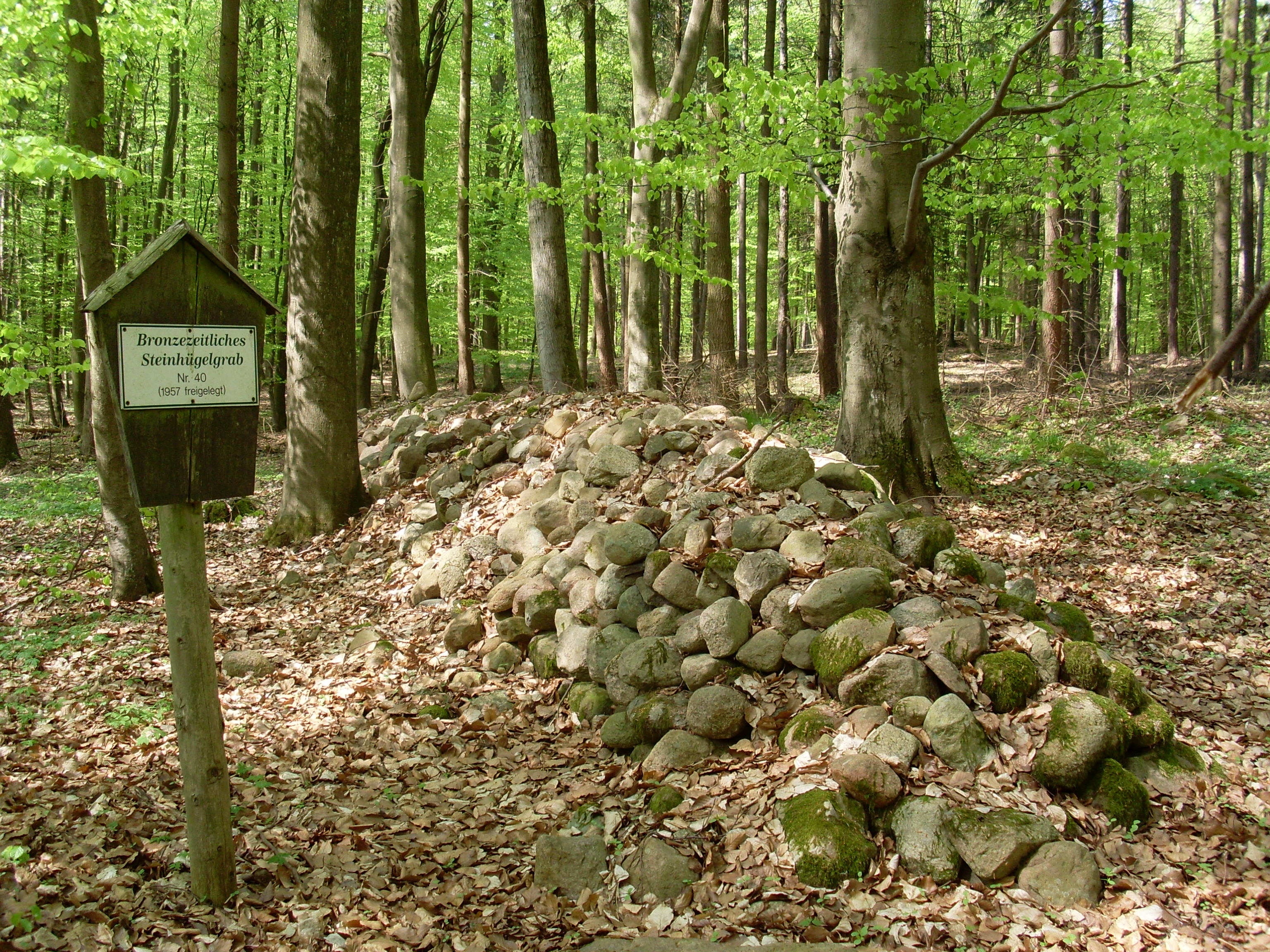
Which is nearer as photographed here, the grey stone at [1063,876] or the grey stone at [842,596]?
the grey stone at [1063,876]

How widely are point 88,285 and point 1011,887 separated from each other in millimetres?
7355

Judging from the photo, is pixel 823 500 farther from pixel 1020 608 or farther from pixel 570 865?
pixel 570 865

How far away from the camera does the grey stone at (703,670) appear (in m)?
4.39

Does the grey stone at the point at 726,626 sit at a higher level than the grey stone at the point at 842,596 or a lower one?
lower

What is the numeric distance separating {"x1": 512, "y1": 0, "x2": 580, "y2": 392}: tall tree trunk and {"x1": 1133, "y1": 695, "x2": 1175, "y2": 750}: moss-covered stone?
7.36 m

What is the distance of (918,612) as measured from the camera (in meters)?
4.30

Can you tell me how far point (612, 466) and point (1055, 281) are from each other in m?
8.33

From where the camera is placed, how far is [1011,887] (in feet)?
10.3

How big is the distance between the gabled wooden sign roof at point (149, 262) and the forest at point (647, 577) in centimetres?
2

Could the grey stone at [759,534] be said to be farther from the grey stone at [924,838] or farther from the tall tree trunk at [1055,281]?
the tall tree trunk at [1055,281]

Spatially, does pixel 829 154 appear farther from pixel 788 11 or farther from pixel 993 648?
pixel 788 11

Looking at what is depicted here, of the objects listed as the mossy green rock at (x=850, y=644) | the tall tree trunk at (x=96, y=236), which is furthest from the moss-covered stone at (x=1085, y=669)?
the tall tree trunk at (x=96, y=236)

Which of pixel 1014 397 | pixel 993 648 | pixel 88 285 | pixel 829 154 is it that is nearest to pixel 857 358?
pixel 829 154

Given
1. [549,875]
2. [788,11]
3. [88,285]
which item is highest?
[788,11]
